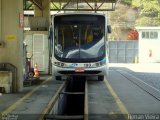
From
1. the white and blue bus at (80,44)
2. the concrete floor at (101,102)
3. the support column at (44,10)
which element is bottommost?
the concrete floor at (101,102)

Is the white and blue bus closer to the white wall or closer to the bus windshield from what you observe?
the bus windshield

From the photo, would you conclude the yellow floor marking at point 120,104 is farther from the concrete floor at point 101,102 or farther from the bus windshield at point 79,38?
the bus windshield at point 79,38

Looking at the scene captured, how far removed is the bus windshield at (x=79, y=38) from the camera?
Result: 2056 cm

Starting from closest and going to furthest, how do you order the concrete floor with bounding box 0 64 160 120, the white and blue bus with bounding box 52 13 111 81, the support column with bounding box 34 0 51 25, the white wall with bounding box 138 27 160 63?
the concrete floor with bounding box 0 64 160 120 < the white and blue bus with bounding box 52 13 111 81 < the support column with bounding box 34 0 51 25 < the white wall with bounding box 138 27 160 63

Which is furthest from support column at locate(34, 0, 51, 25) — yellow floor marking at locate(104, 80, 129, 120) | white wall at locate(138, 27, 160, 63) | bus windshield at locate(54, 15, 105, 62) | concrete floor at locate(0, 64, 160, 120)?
white wall at locate(138, 27, 160, 63)

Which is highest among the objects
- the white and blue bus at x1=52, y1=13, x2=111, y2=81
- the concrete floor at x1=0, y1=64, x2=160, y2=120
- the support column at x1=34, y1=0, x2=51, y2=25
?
the support column at x1=34, y1=0, x2=51, y2=25

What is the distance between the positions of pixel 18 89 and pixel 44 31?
9.53 metres

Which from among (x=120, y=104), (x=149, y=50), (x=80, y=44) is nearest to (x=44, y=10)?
(x=80, y=44)

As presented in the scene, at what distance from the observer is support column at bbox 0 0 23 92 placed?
1716 cm

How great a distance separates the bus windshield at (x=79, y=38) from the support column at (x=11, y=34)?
3.69 metres

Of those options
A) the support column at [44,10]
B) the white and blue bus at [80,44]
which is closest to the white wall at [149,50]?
the support column at [44,10]

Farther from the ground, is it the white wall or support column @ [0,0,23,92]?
support column @ [0,0,23,92]

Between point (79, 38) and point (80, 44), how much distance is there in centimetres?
29

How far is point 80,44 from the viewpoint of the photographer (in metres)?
20.6
